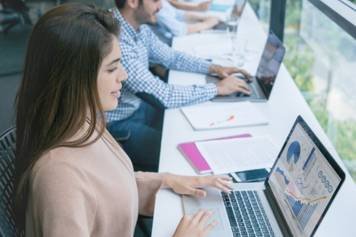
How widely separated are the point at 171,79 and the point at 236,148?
758mm

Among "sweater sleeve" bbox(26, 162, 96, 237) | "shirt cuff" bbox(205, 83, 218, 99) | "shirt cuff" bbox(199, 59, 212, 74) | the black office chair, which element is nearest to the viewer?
"sweater sleeve" bbox(26, 162, 96, 237)

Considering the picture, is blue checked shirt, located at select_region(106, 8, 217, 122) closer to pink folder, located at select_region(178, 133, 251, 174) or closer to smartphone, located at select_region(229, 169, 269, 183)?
pink folder, located at select_region(178, 133, 251, 174)

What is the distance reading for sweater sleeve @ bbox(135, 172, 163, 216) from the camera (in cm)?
133

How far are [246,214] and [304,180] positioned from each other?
208mm

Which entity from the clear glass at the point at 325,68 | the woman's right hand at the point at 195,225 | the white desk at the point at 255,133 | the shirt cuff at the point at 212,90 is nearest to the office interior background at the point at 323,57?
the clear glass at the point at 325,68

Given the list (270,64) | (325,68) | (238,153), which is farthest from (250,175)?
(325,68)

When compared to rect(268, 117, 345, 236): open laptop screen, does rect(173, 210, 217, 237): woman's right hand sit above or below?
below

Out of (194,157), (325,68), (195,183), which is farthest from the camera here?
(325,68)

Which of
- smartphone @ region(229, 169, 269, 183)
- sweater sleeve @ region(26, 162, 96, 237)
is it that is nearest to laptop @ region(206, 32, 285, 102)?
smartphone @ region(229, 169, 269, 183)

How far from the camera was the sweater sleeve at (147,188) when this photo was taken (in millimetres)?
1335

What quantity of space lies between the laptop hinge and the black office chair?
66cm

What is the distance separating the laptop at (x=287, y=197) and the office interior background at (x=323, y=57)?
0.41 m

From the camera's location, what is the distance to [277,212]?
3.79ft

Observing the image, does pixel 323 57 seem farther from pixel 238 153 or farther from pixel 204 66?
pixel 238 153
